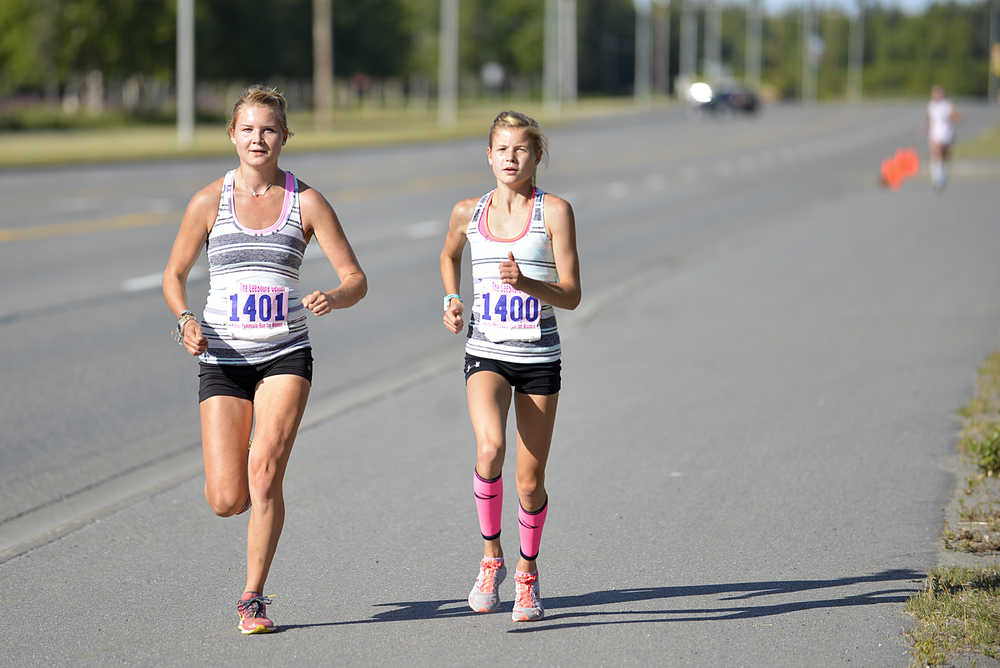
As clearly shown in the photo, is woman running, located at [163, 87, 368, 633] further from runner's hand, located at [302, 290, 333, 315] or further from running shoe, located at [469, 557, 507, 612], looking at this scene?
running shoe, located at [469, 557, 507, 612]

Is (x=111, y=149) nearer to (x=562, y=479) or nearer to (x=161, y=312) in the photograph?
(x=161, y=312)

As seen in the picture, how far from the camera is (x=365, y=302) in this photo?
14.5m

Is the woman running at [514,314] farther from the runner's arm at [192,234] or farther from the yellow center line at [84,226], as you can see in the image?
the yellow center line at [84,226]

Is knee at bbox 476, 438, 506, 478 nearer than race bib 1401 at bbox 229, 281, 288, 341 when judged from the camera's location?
No

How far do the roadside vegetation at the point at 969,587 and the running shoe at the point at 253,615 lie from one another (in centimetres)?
201

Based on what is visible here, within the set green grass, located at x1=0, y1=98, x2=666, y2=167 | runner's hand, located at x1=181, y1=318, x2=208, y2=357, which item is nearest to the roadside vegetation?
runner's hand, located at x1=181, y1=318, x2=208, y2=357

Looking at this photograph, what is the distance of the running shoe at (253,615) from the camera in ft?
16.2

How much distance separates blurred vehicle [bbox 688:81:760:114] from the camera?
85.9 m

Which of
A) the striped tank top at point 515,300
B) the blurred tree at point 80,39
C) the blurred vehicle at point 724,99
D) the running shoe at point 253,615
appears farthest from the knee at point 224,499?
the blurred vehicle at point 724,99

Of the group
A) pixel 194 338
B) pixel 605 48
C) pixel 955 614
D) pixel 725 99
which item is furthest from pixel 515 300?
pixel 605 48

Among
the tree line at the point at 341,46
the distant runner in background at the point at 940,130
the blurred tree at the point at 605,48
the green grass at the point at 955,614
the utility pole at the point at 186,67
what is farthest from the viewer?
the blurred tree at the point at 605,48

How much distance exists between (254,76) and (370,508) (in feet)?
287

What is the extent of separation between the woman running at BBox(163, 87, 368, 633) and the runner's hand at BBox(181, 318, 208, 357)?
0.9 inches

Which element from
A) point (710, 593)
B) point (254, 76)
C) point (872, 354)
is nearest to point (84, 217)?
point (872, 354)
